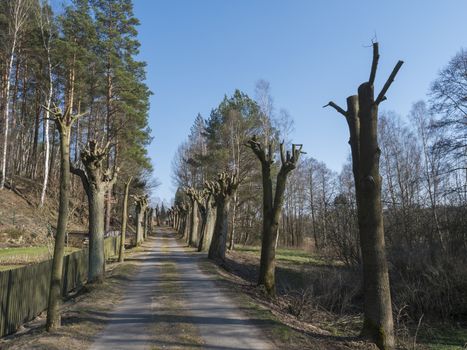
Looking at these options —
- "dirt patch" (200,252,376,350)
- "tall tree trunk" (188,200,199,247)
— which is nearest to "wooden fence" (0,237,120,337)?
"dirt patch" (200,252,376,350)

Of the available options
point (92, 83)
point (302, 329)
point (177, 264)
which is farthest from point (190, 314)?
point (92, 83)

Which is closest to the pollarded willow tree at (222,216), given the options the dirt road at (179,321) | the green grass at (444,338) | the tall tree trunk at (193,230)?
the dirt road at (179,321)

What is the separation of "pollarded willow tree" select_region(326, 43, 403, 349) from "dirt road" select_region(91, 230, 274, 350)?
6.86 feet

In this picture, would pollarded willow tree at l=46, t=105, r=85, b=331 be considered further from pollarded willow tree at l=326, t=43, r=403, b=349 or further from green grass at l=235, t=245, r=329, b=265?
green grass at l=235, t=245, r=329, b=265

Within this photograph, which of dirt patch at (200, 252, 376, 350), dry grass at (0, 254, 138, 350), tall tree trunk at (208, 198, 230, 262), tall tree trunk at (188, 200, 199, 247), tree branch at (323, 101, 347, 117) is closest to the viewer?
dry grass at (0, 254, 138, 350)

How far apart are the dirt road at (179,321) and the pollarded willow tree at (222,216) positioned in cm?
898

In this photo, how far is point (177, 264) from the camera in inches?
877

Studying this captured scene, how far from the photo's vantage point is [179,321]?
941 cm

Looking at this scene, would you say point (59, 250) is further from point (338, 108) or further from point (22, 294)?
point (338, 108)

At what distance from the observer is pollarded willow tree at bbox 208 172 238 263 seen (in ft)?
79.7

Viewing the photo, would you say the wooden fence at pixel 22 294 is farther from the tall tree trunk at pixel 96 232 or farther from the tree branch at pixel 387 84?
the tree branch at pixel 387 84

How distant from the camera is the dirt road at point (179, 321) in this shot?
7.76 m

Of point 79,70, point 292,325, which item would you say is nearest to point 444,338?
point 292,325

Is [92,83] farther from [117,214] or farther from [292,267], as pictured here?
[117,214]
